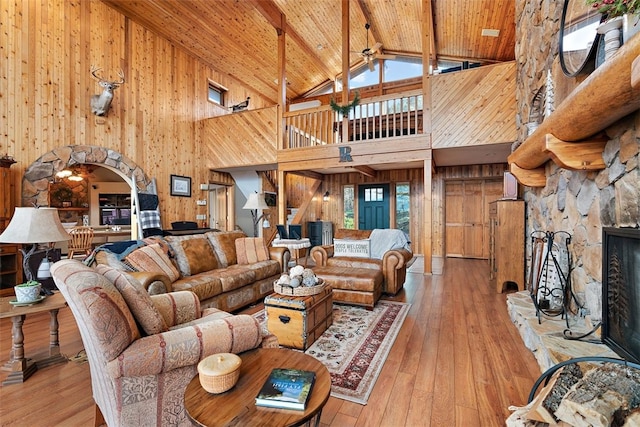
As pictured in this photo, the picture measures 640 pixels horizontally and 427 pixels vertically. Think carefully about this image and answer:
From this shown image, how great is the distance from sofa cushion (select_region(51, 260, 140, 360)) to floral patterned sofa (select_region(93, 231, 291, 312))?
1.36 meters

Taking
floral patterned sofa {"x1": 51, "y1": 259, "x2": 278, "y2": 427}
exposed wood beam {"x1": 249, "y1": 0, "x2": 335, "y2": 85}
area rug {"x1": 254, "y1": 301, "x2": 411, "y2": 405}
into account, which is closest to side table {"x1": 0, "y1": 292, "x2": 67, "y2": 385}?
floral patterned sofa {"x1": 51, "y1": 259, "x2": 278, "y2": 427}

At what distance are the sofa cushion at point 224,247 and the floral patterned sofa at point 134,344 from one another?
2520 mm

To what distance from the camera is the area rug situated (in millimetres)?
1993

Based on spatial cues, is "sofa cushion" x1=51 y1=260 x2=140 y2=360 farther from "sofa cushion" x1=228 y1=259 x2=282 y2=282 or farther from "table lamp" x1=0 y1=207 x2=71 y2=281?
"sofa cushion" x1=228 y1=259 x2=282 y2=282

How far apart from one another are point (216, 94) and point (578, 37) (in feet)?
25.2

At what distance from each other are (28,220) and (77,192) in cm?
696

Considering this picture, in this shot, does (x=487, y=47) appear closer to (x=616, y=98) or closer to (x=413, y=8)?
(x=413, y=8)

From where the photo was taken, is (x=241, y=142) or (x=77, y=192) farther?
(x=77, y=192)

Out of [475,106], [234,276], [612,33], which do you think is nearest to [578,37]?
[612,33]

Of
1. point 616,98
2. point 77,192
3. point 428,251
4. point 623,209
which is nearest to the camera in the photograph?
point 616,98

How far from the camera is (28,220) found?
2.19 meters

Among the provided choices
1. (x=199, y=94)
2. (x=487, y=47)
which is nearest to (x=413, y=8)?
(x=487, y=47)

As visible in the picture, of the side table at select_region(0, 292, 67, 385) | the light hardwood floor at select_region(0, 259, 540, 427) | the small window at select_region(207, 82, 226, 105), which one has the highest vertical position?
the small window at select_region(207, 82, 226, 105)

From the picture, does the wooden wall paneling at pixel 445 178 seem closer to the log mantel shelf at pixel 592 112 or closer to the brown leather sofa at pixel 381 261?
the brown leather sofa at pixel 381 261
